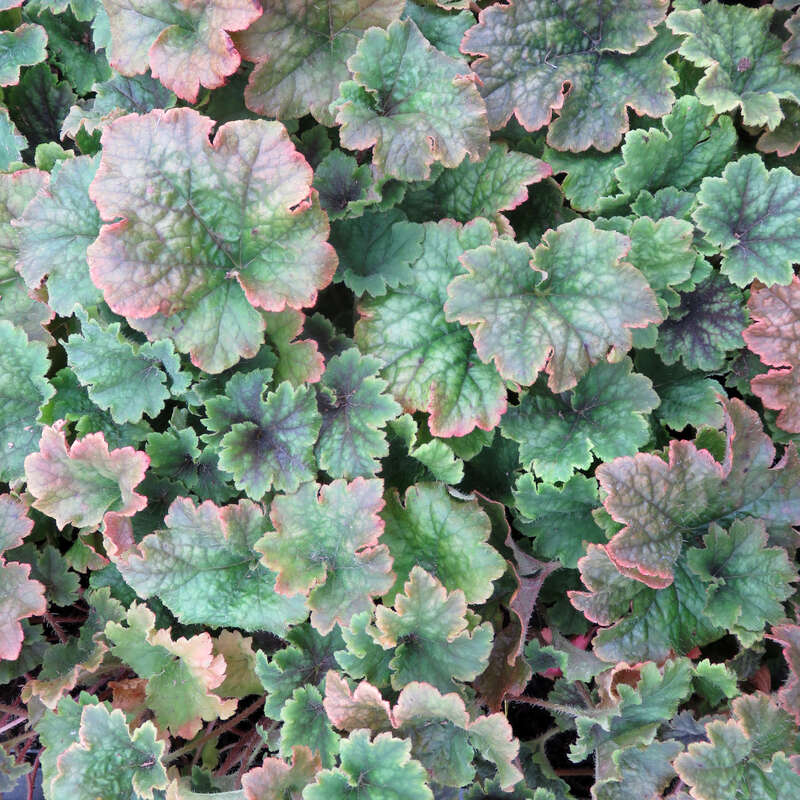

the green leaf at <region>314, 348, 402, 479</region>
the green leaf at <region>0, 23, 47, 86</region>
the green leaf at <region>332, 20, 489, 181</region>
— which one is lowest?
the green leaf at <region>314, 348, 402, 479</region>

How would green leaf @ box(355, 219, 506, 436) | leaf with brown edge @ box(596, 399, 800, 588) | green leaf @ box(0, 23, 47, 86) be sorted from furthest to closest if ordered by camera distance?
green leaf @ box(0, 23, 47, 86), green leaf @ box(355, 219, 506, 436), leaf with brown edge @ box(596, 399, 800, 588)

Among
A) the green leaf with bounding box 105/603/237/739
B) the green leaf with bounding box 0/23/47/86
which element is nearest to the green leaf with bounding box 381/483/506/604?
the green leaf with bounding box 105/603/237/739

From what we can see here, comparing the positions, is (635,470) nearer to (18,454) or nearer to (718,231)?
(718,231)

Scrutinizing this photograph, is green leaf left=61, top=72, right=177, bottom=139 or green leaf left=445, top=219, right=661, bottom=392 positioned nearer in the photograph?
green leaf left=445, top=219, right=661, bottom=392

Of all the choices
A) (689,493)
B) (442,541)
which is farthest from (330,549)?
(689,493)

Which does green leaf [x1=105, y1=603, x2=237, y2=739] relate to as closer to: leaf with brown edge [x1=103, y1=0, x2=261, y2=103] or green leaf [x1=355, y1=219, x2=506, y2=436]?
green leaf [x1=355, y1=219, x2=506, y2=436]

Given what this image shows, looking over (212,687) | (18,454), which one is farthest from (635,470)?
(18,454)
